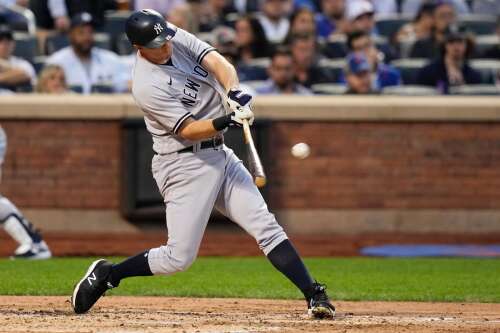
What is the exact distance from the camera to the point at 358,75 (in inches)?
528

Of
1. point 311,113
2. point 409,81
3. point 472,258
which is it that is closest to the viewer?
point 472,258

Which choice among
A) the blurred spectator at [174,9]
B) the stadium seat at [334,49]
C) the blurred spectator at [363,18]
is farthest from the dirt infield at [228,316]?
the stadium seat at [334,49]

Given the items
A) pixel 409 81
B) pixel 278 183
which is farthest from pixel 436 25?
pixel 278 183

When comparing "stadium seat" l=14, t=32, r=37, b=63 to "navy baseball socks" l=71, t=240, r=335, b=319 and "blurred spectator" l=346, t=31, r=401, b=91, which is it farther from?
"navy baseball socks" l=71, t=240, r=335, b=319

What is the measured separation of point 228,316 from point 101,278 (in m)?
0.76

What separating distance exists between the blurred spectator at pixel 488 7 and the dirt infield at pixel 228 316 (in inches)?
327

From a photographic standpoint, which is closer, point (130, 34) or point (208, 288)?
point (130, 34)

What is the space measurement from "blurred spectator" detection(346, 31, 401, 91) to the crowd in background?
0.01m

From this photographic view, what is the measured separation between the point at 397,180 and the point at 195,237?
6592mm

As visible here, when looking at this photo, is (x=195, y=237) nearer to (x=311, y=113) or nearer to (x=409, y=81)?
(x=311, y=113)

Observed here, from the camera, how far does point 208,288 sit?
359 inches

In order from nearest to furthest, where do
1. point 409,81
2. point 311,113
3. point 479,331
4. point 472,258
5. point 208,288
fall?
1. point 479,331
2. point 208,288
3. point 472,258
4. point 311,113
5. point 409,81

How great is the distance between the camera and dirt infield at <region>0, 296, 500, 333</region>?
6656 millimetres

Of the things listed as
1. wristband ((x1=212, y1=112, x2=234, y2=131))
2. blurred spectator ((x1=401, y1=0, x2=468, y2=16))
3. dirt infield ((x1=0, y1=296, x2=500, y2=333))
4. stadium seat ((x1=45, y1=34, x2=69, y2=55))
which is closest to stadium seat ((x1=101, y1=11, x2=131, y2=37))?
stadium seat ((x1=45, y1=34, x2=69, y2=55))
